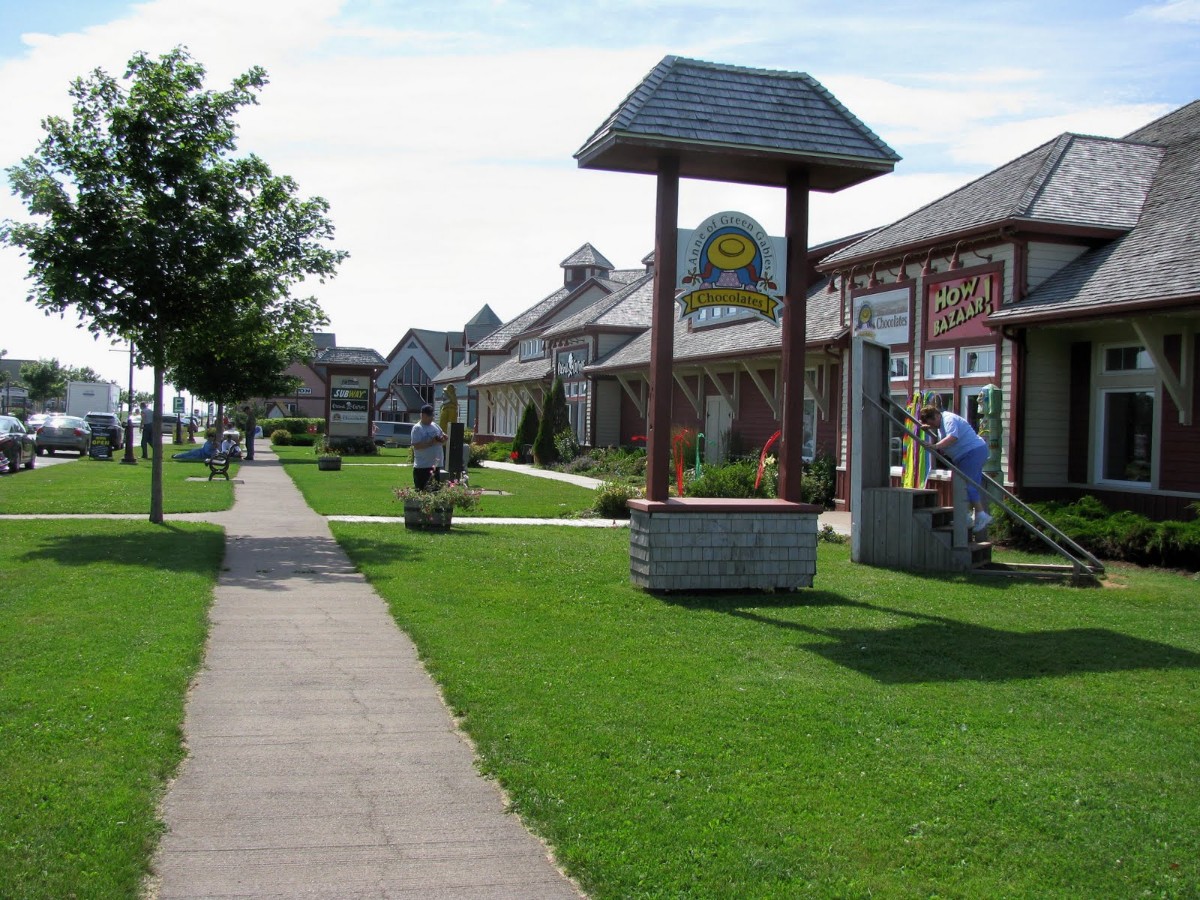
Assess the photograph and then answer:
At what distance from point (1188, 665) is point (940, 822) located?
395cm

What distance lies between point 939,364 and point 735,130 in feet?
30.5

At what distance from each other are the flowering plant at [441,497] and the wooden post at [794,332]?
6025 millimetres

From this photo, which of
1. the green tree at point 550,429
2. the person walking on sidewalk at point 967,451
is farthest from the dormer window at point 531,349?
the person walking on sidewalk at point 967,451

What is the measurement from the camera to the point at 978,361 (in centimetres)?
1712

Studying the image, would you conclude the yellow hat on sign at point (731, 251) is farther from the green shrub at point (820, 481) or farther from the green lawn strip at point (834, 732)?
the green shrub at point (820, 481)

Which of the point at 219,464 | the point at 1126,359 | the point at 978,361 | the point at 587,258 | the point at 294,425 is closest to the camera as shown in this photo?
the point at 1126,359

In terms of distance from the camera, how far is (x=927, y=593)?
10.7 m

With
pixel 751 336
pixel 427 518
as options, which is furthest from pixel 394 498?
pixel 751 336

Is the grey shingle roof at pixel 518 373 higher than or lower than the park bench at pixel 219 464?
higher

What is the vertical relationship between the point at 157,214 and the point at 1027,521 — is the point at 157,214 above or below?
above

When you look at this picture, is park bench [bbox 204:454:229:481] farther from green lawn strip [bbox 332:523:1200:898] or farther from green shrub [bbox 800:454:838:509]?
green lawn strip [bbox 332:523:1200:898]

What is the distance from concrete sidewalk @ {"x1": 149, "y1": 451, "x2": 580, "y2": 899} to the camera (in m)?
4.04

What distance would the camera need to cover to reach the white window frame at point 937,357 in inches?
701

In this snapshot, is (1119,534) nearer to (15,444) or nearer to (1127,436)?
(1127,436)
